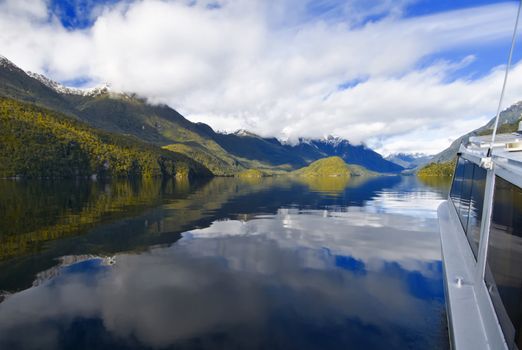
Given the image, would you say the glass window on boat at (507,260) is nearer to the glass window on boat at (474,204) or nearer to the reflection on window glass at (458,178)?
the glass window on boat at (474,204)

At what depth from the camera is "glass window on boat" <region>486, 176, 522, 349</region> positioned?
712cm

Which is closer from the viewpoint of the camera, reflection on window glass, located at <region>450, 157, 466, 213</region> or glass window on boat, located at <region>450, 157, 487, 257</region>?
glass window on boat, located at <region>450, 157, 487, 257</region>

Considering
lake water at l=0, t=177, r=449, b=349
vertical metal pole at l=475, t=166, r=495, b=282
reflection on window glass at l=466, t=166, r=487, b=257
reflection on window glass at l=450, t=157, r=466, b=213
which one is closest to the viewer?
vertical metal pole at l=475, t=166, r=495, b=282

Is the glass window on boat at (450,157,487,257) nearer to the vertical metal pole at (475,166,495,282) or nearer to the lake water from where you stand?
the vertical metal pole at (475,166,495,282)

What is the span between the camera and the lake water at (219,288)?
13680mm

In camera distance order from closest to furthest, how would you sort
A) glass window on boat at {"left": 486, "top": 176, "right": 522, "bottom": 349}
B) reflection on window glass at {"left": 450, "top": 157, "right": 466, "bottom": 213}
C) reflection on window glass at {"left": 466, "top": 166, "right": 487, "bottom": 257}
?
1. glass window on boat at {"left": 486, "top": 176, "right": 522, "bottom": 349}
2. reflection on window glass at {"left": 466, "top": 166, "right": 487, "bottom": 257}
3. reflection on window glass at {"left": 450, "top": 157, "right": 466, "bottom": 213}

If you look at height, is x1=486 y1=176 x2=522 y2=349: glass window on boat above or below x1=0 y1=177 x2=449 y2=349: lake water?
above

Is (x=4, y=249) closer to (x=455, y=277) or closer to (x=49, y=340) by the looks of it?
(x=49, y=340)

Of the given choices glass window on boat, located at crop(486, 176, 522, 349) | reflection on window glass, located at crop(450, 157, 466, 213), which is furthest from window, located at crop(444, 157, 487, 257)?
reflection on window glass, located at crop(450, 157, 466, 213)

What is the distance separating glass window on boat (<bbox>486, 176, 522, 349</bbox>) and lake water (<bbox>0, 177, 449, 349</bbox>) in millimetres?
5918

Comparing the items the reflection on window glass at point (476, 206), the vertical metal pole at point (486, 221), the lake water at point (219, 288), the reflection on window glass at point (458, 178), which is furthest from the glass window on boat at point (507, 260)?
the reflection on window glass at point (458, 178)

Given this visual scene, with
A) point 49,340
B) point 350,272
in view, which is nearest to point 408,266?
point 350,272

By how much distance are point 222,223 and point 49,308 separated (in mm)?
25612

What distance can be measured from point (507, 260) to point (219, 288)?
1462 centimetres
